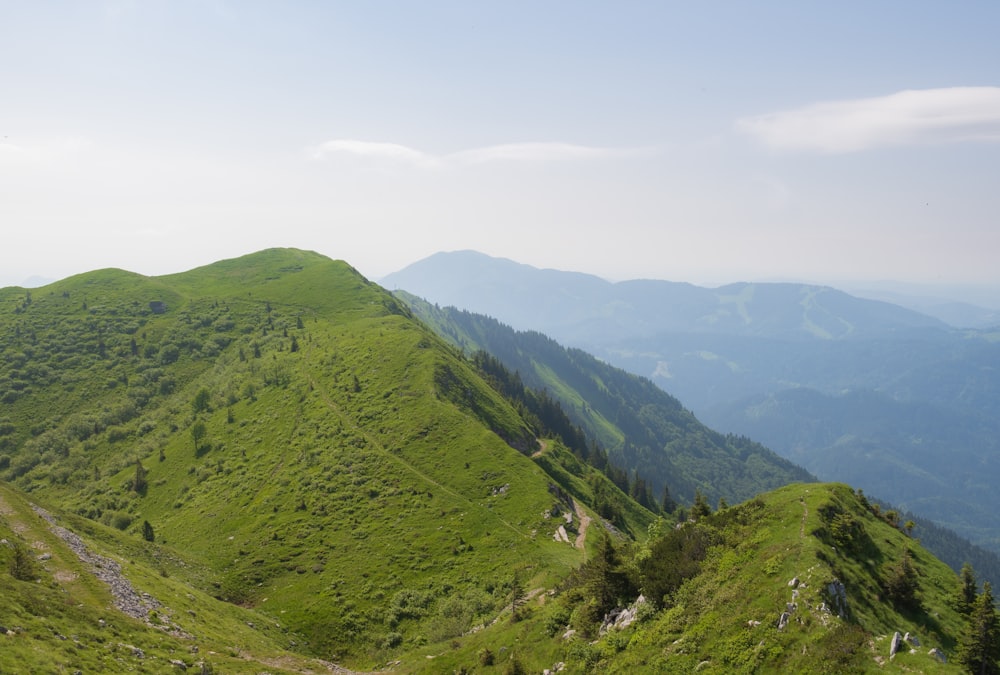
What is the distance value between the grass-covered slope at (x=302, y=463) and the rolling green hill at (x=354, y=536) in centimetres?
50

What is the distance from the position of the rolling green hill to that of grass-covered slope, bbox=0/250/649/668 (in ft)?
1.63

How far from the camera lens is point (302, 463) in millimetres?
99438

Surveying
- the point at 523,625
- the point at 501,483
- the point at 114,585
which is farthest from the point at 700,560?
the point at 501,483

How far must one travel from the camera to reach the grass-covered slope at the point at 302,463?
215 ft

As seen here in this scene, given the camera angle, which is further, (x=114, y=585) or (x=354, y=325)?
(x=354, y=325)

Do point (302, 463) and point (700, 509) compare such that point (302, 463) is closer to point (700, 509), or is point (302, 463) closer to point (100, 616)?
point (100, 616)

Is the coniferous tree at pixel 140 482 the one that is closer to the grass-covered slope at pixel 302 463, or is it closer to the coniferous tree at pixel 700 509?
the grass-covered slope at pixel 302 463

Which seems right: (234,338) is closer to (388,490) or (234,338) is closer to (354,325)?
(354,325)

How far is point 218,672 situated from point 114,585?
15043mm

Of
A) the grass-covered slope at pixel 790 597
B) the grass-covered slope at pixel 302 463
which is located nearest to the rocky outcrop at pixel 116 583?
the grass-covered slope at pixel 302 463

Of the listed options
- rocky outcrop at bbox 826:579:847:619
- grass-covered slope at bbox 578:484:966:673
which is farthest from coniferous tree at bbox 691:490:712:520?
rocky outcrop at bbox 826:579:847:619

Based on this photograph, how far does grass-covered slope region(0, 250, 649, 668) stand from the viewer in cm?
6556

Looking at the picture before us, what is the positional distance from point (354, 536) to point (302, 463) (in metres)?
27.5

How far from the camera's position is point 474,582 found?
214 feet
